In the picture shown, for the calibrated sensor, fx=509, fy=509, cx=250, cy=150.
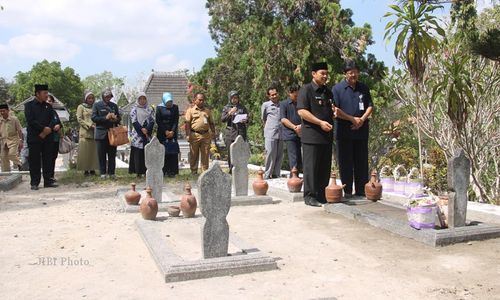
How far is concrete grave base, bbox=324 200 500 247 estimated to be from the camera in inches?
209

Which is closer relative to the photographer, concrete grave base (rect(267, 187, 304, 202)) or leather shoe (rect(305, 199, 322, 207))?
leather shoe (rect(305, 199, 322, 207))

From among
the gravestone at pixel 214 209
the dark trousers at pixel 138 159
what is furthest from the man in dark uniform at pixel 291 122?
the gravestone at pixel 214 209

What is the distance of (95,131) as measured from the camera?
1095cm

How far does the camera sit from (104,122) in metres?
10.8

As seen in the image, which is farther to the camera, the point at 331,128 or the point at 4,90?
the point at 4,90

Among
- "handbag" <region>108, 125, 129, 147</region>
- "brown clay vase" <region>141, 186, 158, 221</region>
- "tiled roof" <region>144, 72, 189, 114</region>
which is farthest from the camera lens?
"tiled roof" <region>144, 72, 189, 114</region>

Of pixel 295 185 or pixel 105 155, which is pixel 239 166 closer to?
pixel 295 185

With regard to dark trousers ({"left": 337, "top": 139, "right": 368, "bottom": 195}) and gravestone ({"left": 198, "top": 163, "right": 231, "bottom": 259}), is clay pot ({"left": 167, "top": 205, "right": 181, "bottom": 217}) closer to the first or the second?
gravestone ({"left": 198, "top": 163, "right": 231, "bottom": 259})

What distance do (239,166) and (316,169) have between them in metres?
1.30

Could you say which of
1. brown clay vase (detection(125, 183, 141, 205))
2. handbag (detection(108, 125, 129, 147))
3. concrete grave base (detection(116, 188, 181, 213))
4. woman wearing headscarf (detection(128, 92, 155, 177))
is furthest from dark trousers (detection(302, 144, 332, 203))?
handbag (detection(108, 125, 129, 147))

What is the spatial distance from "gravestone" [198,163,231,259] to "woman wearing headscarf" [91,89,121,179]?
683 centimetres

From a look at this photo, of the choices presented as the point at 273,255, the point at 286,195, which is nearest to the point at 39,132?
the point at 286,195

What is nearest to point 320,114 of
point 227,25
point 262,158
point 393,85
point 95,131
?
point 393,85

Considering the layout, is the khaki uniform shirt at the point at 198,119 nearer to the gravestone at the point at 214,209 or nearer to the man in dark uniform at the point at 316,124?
the man in dark uniform at the point at 316,124
